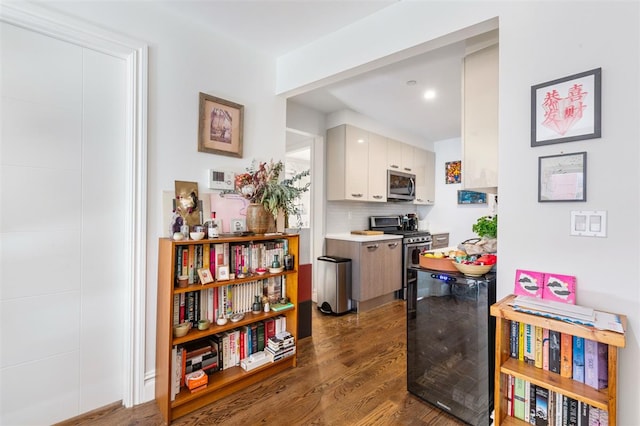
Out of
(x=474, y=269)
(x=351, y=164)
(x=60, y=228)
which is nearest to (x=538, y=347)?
(x=474, y=269)

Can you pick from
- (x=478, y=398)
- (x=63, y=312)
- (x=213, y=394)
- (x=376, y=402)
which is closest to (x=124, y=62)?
(x=63, y=312)

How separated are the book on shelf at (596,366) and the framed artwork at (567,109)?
90 centimetres

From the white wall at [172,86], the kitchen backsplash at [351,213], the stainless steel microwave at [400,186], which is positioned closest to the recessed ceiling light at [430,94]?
the stainless steel microwave at [400,186]

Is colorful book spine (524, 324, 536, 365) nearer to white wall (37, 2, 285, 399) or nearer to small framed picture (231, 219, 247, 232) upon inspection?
small framed picture (231, 219, 247, 232)

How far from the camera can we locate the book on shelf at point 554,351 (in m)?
1.31

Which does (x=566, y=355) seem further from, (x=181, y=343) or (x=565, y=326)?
(x=181, y=343)

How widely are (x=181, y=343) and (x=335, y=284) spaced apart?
74.9 inches

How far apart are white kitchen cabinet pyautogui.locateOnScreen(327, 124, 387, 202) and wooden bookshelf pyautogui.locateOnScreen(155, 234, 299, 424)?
1679 millimetres

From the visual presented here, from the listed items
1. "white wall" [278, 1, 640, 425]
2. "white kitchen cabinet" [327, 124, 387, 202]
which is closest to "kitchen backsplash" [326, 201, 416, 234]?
"white kitchen cabinet" [327, 124, 387, 202]

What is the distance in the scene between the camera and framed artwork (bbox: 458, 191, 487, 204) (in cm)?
474

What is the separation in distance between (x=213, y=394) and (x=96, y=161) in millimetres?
1658

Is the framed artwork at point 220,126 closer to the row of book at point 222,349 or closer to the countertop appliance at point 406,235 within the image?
the row of book at point 222,349

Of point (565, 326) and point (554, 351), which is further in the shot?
point (554, 351)

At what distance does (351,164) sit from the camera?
12.4 feet
